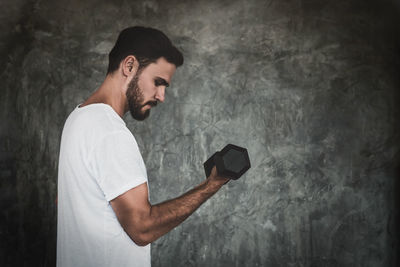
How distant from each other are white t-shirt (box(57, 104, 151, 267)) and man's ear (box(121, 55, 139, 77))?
0.34m

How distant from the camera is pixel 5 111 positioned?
7.66ft

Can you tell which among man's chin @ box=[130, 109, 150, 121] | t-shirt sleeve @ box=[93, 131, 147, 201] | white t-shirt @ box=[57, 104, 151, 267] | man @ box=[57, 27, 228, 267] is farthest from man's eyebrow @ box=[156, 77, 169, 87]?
A: t-shirt sleeve @ box=[93, 131, 147, 201]

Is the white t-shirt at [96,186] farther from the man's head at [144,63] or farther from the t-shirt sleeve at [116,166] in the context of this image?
the man's head at [144,63]

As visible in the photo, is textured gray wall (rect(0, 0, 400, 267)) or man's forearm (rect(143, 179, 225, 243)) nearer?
man's forearm (rect(143, 179, 225, 243))

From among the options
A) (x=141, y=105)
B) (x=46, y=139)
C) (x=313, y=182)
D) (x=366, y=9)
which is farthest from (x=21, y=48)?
(x=366, y=9)

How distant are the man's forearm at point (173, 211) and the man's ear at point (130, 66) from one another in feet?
2.64

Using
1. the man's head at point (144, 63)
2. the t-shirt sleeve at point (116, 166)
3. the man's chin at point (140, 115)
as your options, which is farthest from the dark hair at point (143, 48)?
the t-shirt sleeve at point (116, 166)

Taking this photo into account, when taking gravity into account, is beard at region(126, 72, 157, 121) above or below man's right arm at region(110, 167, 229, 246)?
above

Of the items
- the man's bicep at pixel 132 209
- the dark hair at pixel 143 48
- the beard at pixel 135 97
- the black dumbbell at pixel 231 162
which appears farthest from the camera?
the dark hair at pixel 143 48

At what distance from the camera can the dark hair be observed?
220 cm

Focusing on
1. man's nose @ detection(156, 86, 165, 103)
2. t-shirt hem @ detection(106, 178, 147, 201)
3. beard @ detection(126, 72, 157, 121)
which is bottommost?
t-shirt hem @ detection(106, 178, 147, 201)

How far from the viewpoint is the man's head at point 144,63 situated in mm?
2119

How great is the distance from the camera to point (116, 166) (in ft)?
5.49

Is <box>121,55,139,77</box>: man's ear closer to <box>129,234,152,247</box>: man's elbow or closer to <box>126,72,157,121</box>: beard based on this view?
<box>126,72,157,121</box>: beard
